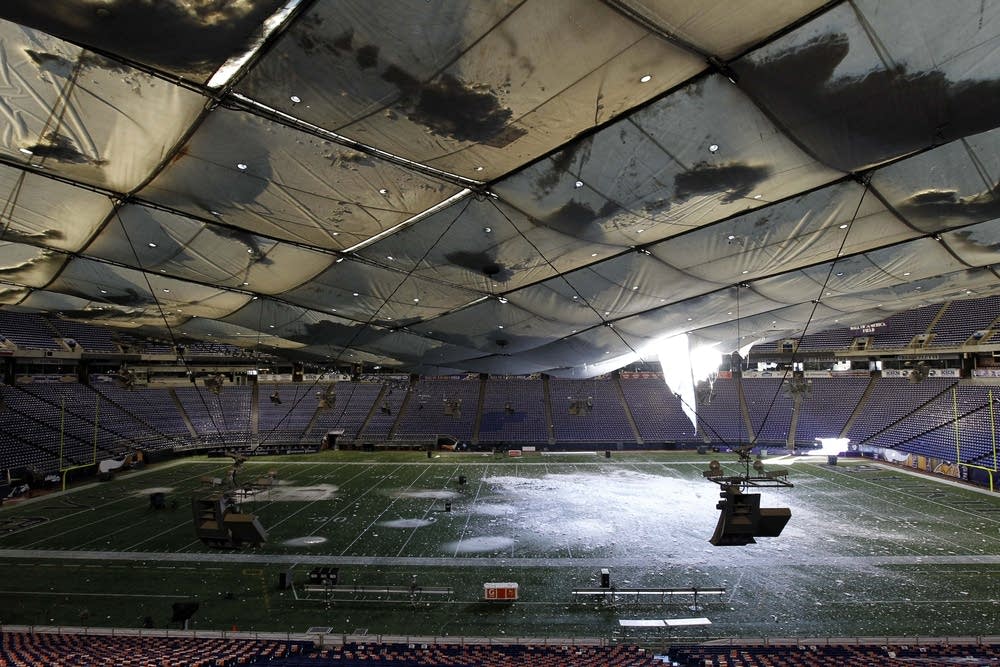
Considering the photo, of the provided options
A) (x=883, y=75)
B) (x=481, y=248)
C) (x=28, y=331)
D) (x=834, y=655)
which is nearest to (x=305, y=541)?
(x=481, y=248)

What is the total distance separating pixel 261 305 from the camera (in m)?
19.7

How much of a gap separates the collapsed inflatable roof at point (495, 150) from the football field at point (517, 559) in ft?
31.7

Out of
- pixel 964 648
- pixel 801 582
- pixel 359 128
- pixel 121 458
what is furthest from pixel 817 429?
pixel 121 458

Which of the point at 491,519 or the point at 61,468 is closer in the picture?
the point at 491,519

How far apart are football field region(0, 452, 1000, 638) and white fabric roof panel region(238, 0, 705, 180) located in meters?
13.1

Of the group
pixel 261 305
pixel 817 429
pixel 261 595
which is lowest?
pixel 261 595

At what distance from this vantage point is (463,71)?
6.88 m

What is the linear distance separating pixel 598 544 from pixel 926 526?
51.3 feet

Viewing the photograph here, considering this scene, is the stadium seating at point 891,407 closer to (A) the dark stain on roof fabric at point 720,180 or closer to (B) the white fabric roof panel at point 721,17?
(A) the dark stain on roof fabric at point 720,180

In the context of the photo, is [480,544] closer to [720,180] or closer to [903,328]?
[720,180]

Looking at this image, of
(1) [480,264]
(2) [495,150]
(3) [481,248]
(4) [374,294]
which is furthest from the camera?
(4) [374,294]

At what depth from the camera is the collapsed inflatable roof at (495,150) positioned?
6.25 meters

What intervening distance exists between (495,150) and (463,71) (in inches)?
94.2

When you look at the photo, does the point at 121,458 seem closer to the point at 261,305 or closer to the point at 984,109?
the point at 261,305
